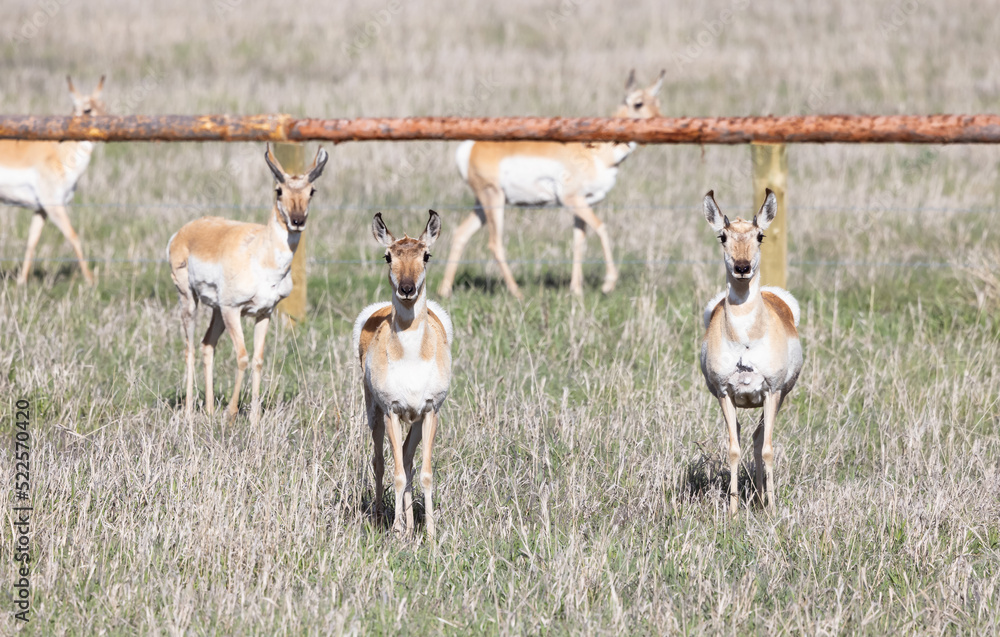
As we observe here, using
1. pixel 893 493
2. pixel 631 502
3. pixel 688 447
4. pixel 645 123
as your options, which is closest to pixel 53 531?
pixel 631 502

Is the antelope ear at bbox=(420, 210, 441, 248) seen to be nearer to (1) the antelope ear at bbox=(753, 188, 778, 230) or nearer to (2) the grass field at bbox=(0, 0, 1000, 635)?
(2) the grass field at bbox=(0, 0, 1000, 635)

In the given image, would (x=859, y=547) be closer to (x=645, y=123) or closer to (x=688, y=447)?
(x=688, y=447)

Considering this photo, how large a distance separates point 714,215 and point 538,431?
1.40m

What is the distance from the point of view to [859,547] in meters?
4.25

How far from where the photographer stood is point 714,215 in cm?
458

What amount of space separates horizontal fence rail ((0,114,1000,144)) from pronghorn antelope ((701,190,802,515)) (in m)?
1.55

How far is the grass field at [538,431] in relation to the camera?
3.87 m

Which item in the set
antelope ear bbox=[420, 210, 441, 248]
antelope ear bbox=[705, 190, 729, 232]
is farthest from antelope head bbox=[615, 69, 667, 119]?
antelope ear bbox=[420, 210, 441, 248]

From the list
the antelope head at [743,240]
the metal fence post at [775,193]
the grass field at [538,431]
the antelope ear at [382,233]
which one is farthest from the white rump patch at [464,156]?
the antelope ear at [382,233]

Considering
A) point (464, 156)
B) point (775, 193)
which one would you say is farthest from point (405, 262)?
point (464, 156)

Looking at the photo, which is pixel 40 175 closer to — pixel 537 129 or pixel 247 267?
pixel 247 267

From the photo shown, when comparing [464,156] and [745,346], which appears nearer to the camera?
[745,346]

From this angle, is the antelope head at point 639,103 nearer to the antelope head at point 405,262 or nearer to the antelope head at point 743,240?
the antelope head at point 743,240

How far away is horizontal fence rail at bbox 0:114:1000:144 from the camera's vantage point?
586 cm
